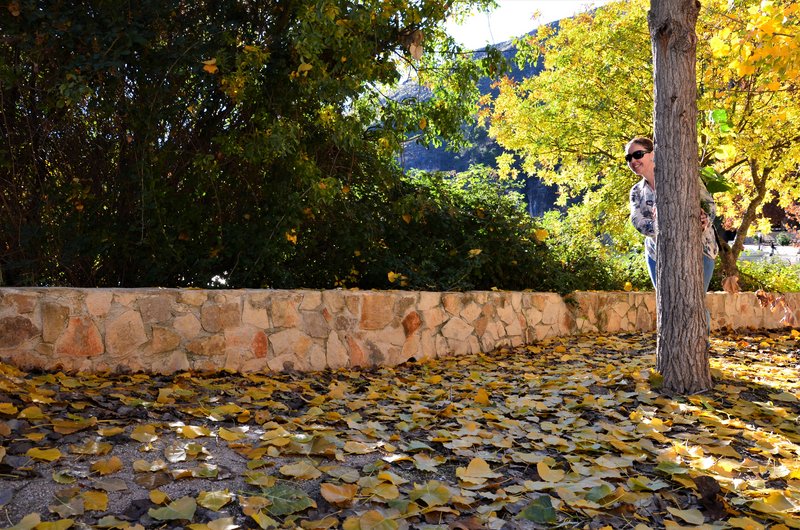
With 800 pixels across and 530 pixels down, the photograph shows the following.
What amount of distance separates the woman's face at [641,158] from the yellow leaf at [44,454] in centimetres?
411

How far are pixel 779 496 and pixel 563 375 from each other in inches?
95.7

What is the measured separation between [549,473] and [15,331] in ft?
10.6

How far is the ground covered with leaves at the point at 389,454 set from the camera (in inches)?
86.6

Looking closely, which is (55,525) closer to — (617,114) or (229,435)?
(229,435)

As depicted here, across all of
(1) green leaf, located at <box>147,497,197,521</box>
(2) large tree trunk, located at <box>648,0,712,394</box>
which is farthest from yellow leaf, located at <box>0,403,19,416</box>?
(2) large tree trunk, located at <box>648,0,712,394</box>

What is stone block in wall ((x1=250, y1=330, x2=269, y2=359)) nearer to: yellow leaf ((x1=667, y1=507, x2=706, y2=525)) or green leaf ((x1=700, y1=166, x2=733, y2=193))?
yellow leaf ((x1=667, y1=507, x2=706, y2=525))

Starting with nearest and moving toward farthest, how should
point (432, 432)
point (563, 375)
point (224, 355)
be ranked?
point (432, 432)
point (224, 355)
point (563, 375)


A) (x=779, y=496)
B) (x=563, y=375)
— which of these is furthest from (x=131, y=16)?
(x=779, y=496)

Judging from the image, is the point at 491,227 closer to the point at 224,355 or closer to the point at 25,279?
Answer: the point at 224,355

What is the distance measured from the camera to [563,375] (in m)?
4.91

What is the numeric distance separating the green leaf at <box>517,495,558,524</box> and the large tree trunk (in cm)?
202

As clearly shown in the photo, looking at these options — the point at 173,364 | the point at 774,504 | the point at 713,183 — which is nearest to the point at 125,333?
the point at 173,364

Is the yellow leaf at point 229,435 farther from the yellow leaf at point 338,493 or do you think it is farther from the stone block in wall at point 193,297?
the stone block in wall at point 193,297

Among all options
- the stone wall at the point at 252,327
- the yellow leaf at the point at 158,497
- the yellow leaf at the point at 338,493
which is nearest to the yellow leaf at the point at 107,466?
the yellow leaf at the point at 158,497
